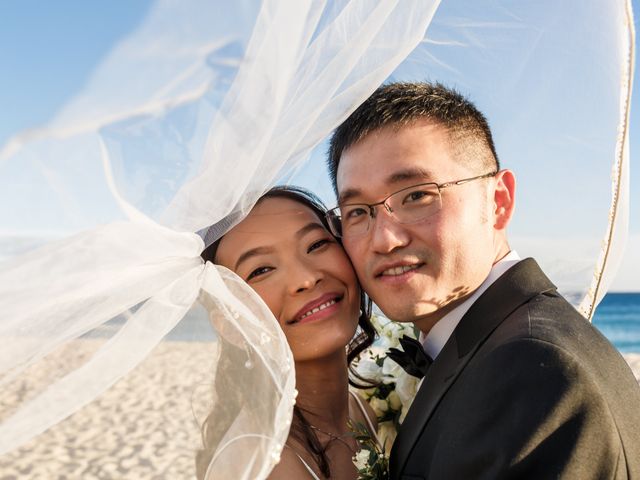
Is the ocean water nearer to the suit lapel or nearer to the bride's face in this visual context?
the bride's face

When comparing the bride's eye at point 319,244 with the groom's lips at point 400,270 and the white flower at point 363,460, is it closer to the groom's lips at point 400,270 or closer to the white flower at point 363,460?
the groom's lips at point 400,270

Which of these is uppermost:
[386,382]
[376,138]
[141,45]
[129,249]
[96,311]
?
[141,45]

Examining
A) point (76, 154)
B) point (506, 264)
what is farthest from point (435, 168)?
point (76, 154)

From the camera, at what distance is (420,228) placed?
2.74m

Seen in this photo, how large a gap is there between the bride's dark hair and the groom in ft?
0.67

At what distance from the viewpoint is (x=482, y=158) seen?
2986mm

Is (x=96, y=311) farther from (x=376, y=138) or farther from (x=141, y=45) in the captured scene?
(x=376, y=138)

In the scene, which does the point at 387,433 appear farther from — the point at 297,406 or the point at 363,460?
the point at 363,460

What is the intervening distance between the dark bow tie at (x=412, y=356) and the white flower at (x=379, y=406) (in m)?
0.65

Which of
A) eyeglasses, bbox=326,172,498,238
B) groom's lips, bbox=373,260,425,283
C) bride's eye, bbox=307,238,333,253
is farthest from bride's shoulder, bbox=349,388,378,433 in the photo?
eyeglasses, bbox=326,172,498,238

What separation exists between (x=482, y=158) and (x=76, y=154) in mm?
1862

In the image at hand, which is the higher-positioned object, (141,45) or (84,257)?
(141,45)

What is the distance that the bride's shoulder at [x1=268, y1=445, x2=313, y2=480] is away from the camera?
2840mm

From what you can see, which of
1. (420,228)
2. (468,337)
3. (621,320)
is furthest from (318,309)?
(621,320)
